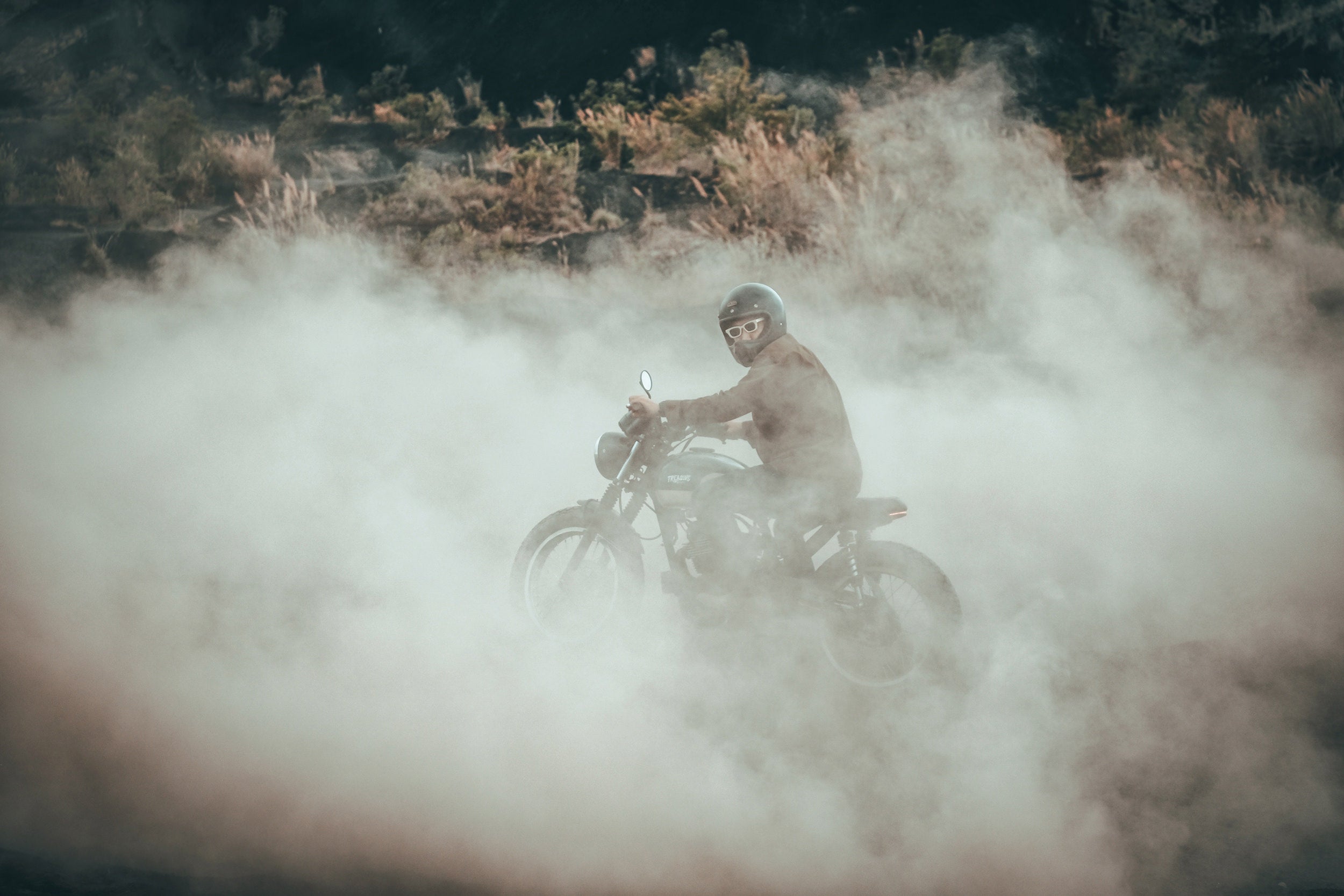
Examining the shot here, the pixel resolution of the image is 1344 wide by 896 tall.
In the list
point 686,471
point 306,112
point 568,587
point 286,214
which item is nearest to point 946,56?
point 286,214

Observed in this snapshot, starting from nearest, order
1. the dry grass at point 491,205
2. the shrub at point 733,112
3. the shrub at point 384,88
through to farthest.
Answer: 1. the dry grass at point 491,205
2. the shrub at point 733,112
3. the shrub at point 384,88

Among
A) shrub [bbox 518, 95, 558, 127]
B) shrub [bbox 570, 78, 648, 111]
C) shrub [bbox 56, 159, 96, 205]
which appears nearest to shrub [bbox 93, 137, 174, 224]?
shrub [bbox 56, 159, 96, 205]

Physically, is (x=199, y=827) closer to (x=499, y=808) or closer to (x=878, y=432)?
(x=499, y=808)

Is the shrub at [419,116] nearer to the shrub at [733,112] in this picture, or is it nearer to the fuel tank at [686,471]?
the shrub at [733,112]

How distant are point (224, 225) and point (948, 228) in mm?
5989

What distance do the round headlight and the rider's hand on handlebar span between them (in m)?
0.28

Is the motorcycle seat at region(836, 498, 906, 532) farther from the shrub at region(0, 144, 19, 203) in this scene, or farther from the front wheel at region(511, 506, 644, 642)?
the shrub at region(0, 144, 19, 203)

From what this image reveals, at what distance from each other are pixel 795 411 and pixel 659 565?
149cm

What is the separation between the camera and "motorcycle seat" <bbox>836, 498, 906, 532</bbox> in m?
2.95

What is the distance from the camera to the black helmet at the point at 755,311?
3029mm

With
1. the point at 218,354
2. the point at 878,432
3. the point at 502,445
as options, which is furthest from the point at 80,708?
the point at 878,432

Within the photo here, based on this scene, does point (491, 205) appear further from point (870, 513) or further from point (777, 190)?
point (870, 513)

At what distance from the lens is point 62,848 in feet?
8.68

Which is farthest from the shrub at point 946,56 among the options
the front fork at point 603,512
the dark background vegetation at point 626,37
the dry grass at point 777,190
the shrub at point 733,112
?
the front fork at point 603,512
